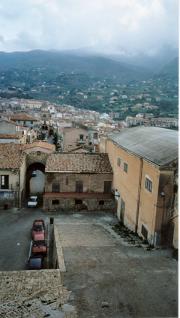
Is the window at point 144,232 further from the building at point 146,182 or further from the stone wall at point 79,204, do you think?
the stone wall at point 79,204

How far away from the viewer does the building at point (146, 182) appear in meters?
24.3

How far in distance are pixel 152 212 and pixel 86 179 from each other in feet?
43.8

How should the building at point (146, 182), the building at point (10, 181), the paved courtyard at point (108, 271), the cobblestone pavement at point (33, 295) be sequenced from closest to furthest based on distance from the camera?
the cobblestone pavement at point (33, 295)
the paved courtyard at point (108, 271)
the building at point (146, 182)
the building at point (10, 181)

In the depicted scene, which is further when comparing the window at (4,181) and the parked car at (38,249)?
the window at (4,181)

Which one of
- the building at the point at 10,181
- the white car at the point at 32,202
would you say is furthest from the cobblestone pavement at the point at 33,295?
the white car at the point at 32,202

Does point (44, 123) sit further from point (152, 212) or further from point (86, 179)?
point (152, 212)

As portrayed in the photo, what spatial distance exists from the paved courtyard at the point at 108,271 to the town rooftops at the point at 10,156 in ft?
26.0

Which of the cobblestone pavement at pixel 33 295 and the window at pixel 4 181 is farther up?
the window at pixel 4 181

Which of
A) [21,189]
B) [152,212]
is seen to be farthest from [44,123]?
[152,212]

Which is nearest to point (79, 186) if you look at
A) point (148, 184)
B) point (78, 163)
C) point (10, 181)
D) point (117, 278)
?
point (78, 163)

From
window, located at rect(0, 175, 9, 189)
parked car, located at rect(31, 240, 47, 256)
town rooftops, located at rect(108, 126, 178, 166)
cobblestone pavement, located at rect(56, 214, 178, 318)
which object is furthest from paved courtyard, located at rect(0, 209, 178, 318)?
window, located at rect(0, 175, 9, 189)

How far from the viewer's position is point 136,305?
16.6 meters

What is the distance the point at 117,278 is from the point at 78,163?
20.6m

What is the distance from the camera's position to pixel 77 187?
124ft
